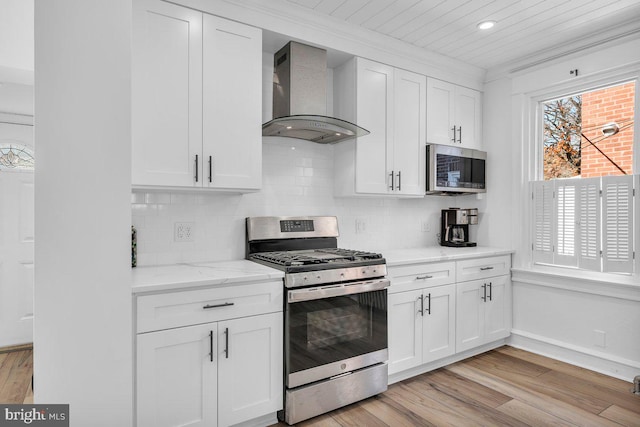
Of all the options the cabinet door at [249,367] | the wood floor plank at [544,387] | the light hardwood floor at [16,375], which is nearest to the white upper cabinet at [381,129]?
the cabinet door at [249,367]

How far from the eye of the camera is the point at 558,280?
127 inches

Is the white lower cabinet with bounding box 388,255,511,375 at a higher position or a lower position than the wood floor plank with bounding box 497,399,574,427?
higher

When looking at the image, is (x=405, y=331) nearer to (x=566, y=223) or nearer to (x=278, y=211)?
(x=278, y=211)

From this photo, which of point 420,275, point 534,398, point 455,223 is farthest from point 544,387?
point 455,223

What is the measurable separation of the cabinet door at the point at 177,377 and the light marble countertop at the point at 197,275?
23cm

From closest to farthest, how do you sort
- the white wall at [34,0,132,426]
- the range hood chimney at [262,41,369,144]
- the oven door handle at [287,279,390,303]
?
the white wall at [34,0,132,426], the oven door handle at [287,279,390,303], the range hood chimney at [262,41,369,144]

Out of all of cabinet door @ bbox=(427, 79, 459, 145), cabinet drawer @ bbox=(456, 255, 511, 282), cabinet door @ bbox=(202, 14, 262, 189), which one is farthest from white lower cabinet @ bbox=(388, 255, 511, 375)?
cabinet door @ bbox=(202, 14, 262, 189)

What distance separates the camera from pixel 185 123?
7.25ft

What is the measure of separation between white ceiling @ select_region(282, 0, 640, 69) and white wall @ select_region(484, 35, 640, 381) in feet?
0.51

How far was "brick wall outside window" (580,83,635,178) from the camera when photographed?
2934 millimetres

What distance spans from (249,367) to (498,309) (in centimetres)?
241

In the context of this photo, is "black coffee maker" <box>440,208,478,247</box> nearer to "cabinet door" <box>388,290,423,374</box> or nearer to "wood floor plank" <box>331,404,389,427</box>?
"cabinet door" <box>388,290,423,374</box>

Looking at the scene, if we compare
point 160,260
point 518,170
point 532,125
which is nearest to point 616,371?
point 518,170

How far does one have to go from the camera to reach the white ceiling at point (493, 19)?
99.5 inches
